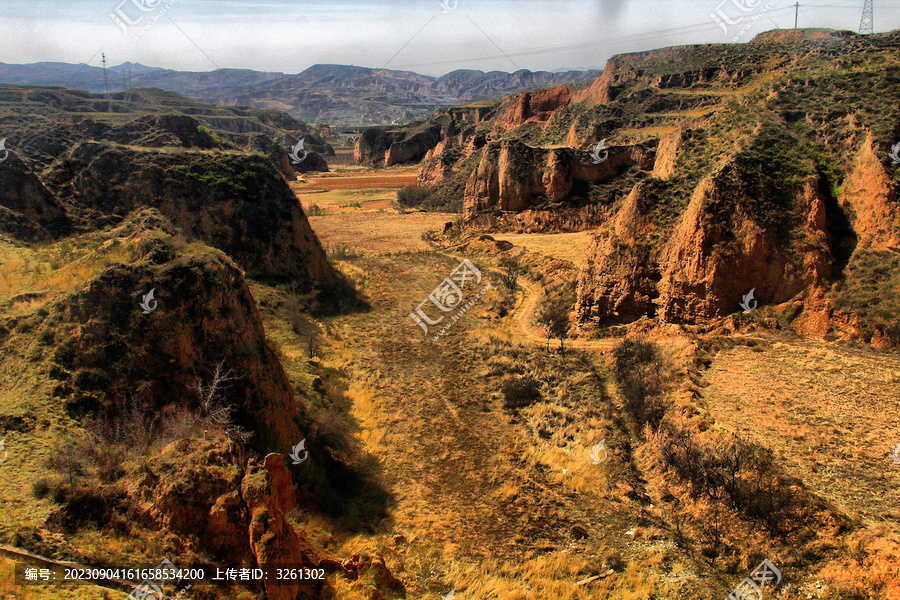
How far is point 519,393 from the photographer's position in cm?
1570

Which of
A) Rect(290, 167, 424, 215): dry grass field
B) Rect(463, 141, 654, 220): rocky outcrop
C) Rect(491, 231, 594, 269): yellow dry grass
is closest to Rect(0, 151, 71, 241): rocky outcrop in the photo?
Rect(491, 231, 594, 269): yellow dry grass

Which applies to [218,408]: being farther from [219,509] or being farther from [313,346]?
[313,346]

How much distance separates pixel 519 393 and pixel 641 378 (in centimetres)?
366

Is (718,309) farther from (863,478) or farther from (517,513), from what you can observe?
(517,513)

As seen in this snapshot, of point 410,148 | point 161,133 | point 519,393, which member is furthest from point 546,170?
point 410,148

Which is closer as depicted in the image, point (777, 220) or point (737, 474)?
point (737, 474)

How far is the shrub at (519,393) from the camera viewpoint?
51.1 feet

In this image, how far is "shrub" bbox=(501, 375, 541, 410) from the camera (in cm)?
1558

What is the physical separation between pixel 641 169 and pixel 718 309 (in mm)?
22656

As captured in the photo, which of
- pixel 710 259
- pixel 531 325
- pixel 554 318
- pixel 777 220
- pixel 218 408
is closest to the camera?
pixel 218 408

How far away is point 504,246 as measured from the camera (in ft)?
111

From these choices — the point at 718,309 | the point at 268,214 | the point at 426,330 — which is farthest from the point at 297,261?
the point at 718,309

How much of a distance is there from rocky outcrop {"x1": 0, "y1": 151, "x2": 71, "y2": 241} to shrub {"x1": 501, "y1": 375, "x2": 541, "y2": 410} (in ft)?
64.5

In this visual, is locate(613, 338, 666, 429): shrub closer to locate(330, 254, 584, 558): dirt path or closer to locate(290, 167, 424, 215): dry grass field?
locate(330, 254, 584, 558): dirt path
